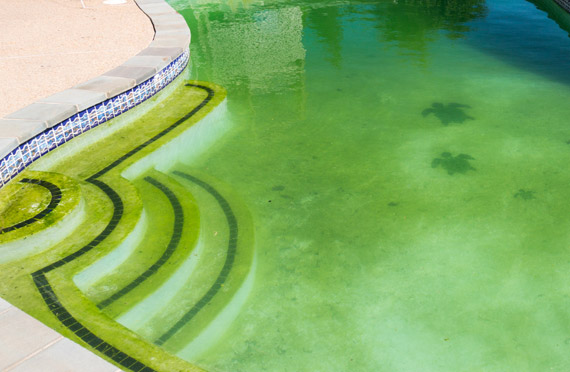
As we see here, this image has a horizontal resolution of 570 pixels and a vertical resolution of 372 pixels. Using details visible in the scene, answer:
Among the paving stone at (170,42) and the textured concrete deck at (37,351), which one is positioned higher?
the paving stone at (170,42)

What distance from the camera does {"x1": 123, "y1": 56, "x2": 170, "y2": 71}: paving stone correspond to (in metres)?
7.91

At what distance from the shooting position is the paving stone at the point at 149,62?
25.9ft

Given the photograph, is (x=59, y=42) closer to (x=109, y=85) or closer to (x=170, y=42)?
(x=170, y=42)

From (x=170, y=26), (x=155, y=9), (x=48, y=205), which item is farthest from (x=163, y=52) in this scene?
(x=48, y=205)

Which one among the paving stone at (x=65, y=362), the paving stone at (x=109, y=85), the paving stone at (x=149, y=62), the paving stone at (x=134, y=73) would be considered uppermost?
the paving stone at (x=149, y=62)

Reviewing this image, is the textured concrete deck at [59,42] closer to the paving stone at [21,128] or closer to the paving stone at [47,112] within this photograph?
the paving stone at [47,112]

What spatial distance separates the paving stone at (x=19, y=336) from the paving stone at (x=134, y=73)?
4298 mm

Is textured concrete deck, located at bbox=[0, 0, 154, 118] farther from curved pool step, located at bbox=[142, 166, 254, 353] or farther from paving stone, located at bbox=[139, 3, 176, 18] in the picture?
curved pool step, located at bbox=[142, 166, 254, 353]

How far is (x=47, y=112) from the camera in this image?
627 cm

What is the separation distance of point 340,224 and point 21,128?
373 centimetres

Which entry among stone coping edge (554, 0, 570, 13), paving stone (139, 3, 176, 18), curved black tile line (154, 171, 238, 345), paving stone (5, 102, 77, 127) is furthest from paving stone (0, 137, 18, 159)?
stone coping edge (554, 0, 570, 13)

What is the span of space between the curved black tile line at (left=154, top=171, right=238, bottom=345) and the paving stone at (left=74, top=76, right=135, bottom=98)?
63.3 inches

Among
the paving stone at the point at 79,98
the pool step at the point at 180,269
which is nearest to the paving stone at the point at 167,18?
the paving stone at the point at 79,98

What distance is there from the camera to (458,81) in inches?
346
